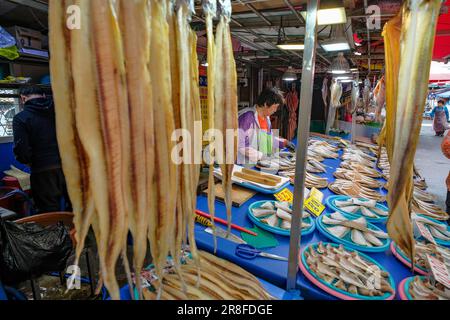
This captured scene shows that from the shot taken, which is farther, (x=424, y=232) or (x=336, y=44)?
(x=336, y=44)

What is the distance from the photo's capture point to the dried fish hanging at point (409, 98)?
76cm

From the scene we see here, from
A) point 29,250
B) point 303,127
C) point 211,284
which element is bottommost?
point 29,250

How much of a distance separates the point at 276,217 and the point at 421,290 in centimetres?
107

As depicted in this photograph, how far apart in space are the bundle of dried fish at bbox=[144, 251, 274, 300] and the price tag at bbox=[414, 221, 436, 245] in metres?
1.45

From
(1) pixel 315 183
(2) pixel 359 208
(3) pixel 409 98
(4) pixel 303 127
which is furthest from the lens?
(1) pixel 315 183

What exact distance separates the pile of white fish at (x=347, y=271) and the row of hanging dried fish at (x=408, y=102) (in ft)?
2.61

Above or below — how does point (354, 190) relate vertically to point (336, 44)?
below

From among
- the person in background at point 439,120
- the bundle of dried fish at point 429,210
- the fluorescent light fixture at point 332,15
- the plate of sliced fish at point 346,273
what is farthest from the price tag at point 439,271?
the person in background at point 439,120

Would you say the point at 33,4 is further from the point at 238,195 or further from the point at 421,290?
the point at 421,290

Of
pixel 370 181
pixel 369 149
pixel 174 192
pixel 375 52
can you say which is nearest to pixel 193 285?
pixel 174 192

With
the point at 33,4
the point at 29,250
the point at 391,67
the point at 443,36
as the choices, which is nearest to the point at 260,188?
the point at 391,67

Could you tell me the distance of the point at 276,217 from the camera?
2291 mm

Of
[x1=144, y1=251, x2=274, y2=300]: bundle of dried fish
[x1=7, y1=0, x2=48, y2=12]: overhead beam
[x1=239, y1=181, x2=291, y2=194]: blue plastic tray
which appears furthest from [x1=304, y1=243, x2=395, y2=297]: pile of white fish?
[x1=7, y1=0, x2=48, y2=12]: overhead beam

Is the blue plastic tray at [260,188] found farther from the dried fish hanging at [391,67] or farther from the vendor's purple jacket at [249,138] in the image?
the dried fish hanging at [391,67]
